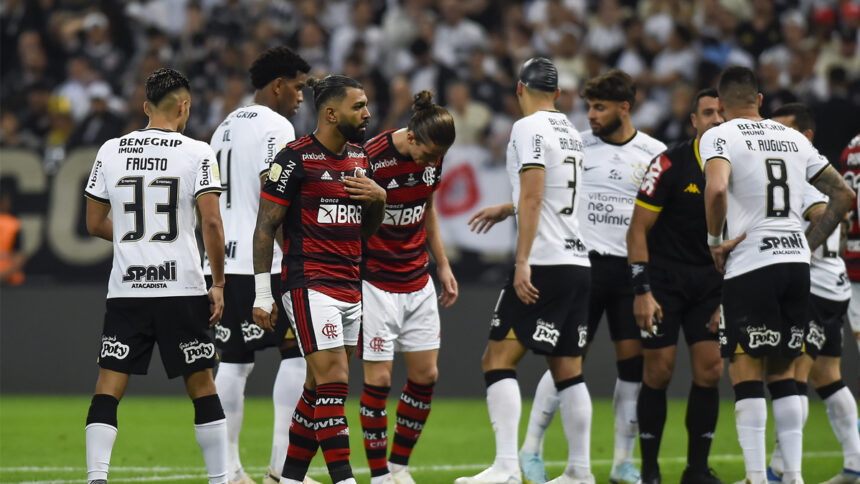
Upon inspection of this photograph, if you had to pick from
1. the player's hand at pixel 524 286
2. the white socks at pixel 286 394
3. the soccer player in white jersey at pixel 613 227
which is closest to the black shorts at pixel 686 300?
the soccer player in white jersey at pixel 613 227

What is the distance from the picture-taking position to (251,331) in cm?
793

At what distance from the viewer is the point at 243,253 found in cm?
793

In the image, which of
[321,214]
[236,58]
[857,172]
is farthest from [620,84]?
[236,58]

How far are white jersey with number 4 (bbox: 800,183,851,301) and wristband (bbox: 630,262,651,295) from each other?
1651mm

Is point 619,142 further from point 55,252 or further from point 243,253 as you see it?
point 55,252

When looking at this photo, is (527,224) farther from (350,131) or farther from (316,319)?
(316,319)

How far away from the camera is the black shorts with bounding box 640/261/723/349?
8.02 metres

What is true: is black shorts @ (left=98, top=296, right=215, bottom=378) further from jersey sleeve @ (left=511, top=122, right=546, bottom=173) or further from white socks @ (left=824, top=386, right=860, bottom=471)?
white socks @ (left=824, top=386, right=860, bottom=471)

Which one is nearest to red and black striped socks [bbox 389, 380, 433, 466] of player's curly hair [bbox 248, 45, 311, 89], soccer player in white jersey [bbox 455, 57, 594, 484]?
soccer player in white jersey [bbox 455, 57, 594, 484]

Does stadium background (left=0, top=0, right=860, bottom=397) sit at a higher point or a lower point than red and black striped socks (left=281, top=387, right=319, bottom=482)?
higher

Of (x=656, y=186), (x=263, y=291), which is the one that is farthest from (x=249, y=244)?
(x=656, y=186)

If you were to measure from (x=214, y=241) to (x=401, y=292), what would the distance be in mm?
1509

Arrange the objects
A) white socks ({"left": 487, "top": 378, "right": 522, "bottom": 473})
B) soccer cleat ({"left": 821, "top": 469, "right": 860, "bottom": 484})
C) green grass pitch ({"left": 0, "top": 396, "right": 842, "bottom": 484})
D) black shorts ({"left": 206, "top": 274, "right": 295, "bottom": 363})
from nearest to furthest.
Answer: white socks ({"left": 487, "top": 378, "right": 522, "bottom": 473}) → black shorts ({"left": 206, "top": 274, "right": 295, "bottom": 363}) → soccer cleat ({"left": 821, "top": 469, "right": 860, "bottom": 484}) → green grass pitch ({"left": 0, "top": 396, "right": 842, "bottom": 484})

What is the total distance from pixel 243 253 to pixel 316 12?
10496 mm
